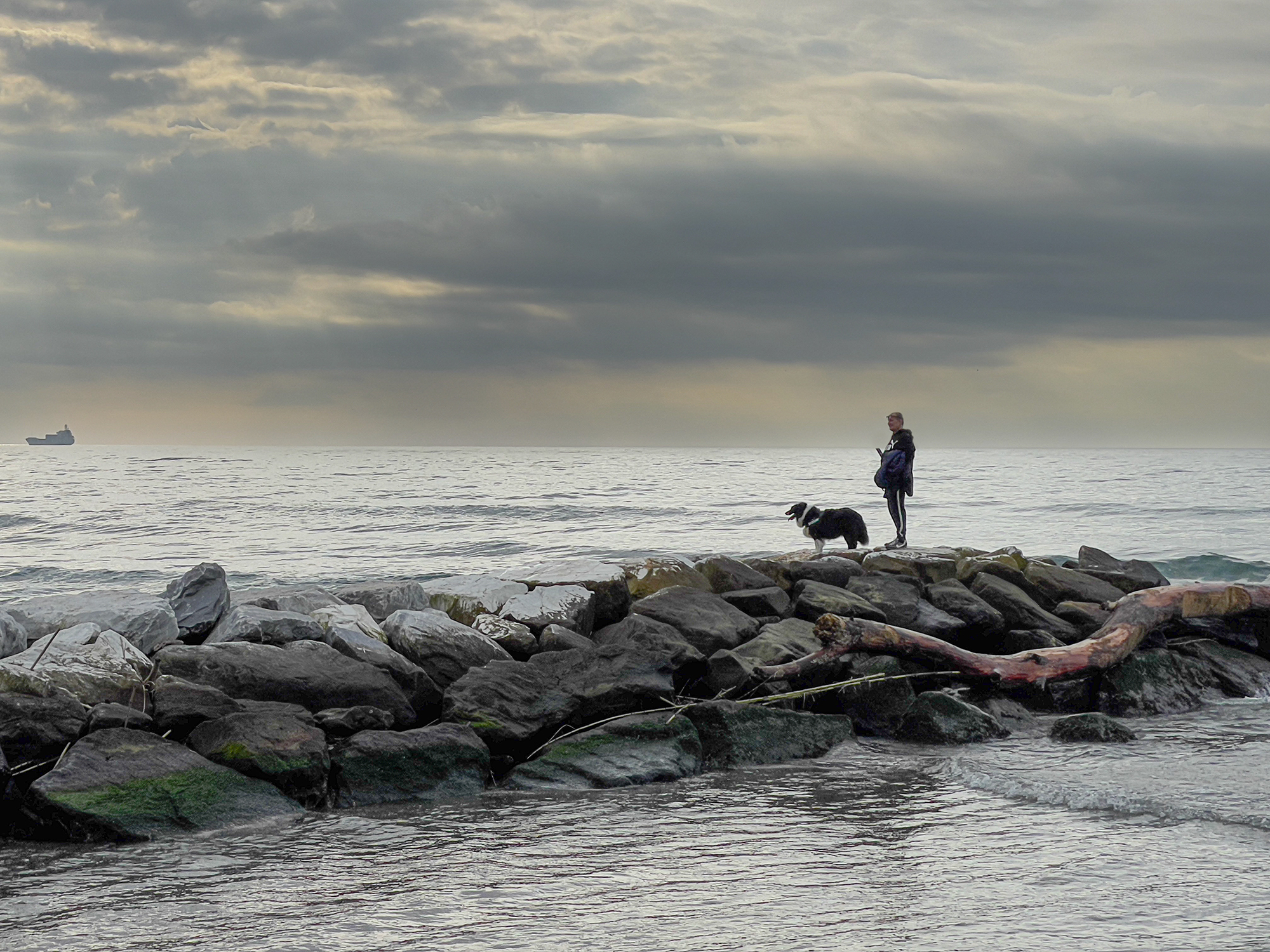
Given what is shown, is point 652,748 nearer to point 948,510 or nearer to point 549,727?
point 549,727

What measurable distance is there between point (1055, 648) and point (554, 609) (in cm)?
478

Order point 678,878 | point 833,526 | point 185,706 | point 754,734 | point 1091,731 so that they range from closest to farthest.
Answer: point 678,878 → point 185,706 → point 754,734 → point 1091,731 → point 833,526

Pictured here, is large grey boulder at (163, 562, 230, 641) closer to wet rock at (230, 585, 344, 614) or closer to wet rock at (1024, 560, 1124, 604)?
wet rock at (230, 585, 344, 614)

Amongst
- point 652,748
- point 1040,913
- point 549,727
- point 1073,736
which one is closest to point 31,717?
point 549,727

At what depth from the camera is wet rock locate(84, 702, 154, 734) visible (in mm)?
7105

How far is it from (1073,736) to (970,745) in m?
0.83

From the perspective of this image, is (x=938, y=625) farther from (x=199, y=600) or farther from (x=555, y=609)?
(x=199, y=600)

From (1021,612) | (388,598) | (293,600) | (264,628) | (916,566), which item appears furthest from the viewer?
(916,566)

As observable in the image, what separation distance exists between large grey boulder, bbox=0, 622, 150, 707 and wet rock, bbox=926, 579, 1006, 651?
25.2ft

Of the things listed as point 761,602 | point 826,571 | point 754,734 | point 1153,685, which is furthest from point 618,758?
point 826,571

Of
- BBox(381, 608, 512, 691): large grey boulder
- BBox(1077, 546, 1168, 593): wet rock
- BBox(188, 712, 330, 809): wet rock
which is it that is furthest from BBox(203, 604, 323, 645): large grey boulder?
BBox(1077, 546, 1168, 593): wet rock

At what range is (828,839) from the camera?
607 cm

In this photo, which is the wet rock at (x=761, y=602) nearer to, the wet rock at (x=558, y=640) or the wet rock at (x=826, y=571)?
the wet rock at (x=826, y=571)

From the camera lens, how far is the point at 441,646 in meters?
9.20
